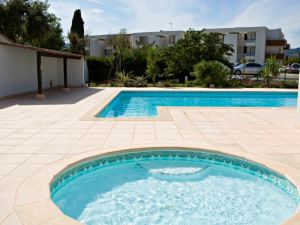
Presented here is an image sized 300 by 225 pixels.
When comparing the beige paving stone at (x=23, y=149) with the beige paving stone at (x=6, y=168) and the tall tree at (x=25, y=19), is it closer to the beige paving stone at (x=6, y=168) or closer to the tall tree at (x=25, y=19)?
the beige paving stone at (x=6, y=168)

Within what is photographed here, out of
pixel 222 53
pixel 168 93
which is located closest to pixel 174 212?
pixel 168 93

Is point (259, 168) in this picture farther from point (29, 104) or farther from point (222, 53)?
→ point (222, 53)

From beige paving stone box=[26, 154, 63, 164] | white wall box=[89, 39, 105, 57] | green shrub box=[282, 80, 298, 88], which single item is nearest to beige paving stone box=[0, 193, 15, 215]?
beige paving stone box=[26, 154, 63, 164]

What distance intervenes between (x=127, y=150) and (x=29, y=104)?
6.97 metres

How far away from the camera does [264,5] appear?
41.0 feet

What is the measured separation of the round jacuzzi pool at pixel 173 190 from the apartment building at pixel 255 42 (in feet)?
133

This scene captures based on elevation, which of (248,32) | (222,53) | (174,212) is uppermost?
(248,32)

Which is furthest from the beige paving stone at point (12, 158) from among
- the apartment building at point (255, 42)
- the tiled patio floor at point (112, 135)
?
the apartment building at point (255, 42)

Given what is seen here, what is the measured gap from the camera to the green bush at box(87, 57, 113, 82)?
22859mm

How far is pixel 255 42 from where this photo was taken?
142ft

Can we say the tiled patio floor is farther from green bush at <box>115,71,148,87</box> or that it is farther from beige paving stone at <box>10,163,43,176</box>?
green bush at <box>115,71,148,87</box>

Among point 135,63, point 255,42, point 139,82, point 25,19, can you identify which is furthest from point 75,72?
point 255,42

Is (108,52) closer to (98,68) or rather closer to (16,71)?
(98,68)

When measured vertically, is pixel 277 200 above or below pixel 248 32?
below
